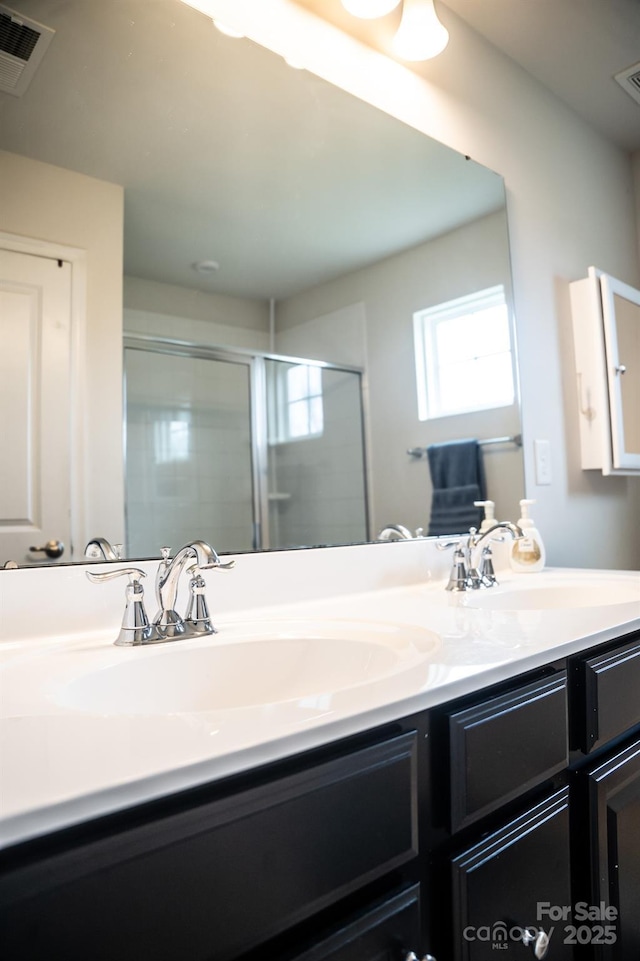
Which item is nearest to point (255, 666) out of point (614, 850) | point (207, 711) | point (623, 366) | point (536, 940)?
point (207, 711)

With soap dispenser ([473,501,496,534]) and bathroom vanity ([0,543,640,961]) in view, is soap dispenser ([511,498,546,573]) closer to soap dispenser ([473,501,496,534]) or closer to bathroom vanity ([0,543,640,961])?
Answer: soap dispenser ([473,501,496,534])

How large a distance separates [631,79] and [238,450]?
76.7 inches

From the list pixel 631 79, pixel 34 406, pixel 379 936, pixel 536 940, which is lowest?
pixel 536 940

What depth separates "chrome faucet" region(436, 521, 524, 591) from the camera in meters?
1.40

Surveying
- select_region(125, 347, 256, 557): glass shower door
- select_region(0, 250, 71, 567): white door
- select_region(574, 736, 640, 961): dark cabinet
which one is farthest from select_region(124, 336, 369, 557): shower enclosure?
select_region(574, 736, 640, 961): dark cabinet

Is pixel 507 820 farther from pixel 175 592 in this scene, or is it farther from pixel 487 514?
pixel 487 514

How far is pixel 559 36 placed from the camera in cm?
186

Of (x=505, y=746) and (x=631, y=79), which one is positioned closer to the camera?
(x=505, y=746)

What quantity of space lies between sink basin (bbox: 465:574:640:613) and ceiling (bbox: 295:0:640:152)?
4.57 ft

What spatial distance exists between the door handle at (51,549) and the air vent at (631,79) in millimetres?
2255

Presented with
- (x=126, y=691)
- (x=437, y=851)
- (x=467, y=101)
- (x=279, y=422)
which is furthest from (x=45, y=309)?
(x=467, y=101)

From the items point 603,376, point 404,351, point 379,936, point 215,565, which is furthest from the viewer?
point 603,376

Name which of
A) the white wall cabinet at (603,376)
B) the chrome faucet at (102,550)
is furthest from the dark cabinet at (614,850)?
the white wall cabinet at (603,376)

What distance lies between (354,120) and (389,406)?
68 centimetres
